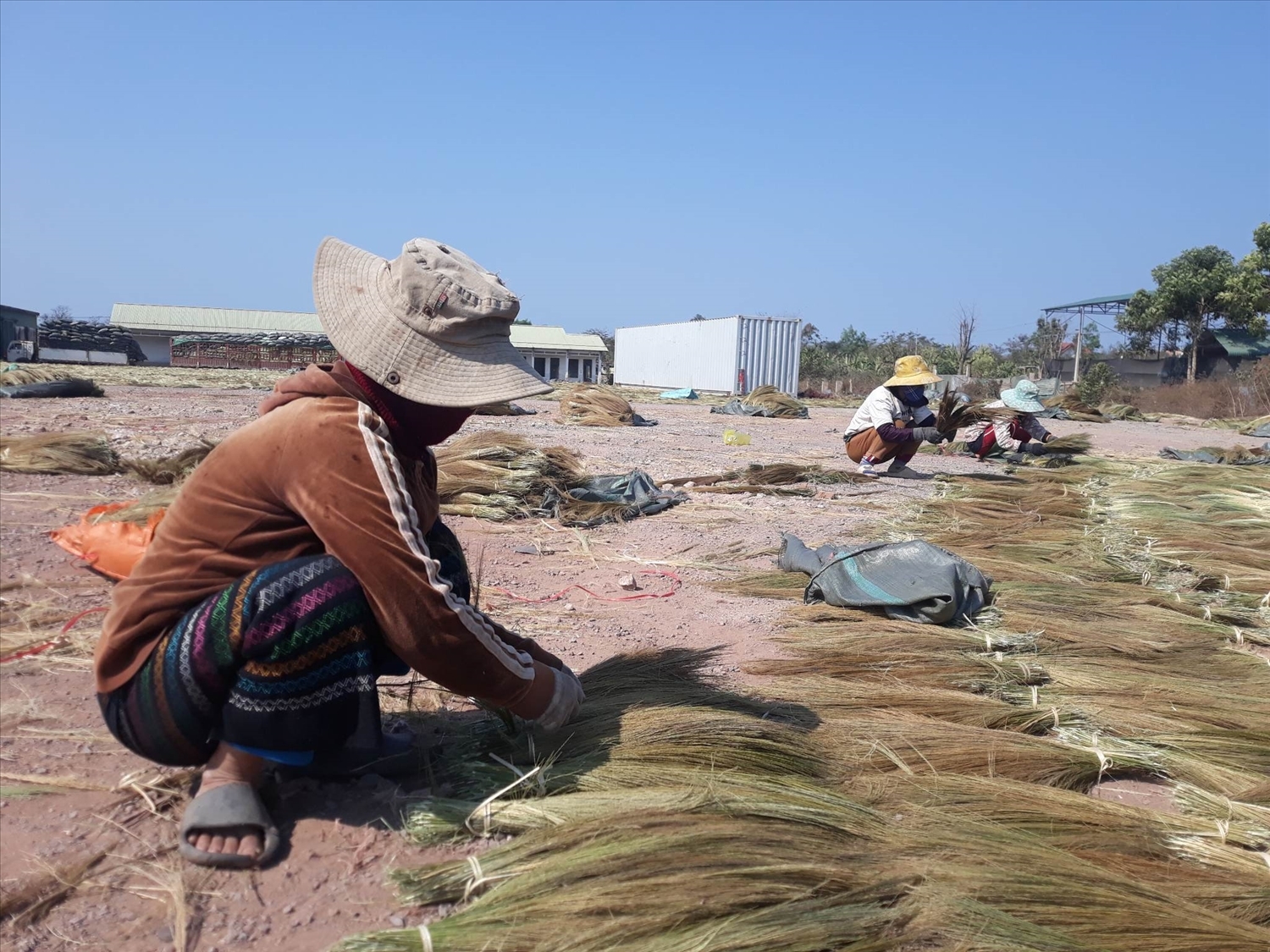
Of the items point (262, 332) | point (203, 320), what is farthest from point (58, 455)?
point (203, 320)

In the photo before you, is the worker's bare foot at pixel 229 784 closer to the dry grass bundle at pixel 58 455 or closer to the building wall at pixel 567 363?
the dry grass bundle at pixel 58 455

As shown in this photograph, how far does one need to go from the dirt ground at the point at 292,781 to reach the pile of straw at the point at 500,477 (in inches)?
7.8

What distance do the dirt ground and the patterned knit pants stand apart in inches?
7.7

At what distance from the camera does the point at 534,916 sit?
4.92ft

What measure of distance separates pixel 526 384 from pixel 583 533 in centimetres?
325

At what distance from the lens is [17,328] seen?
3225cm

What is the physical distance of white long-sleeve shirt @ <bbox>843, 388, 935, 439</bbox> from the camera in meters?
7.64

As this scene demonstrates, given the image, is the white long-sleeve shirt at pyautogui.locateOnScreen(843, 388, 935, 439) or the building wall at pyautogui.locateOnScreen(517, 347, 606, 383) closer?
the white long-sleeve shirt at pyautogui.locateOnScreen(843, 388, 935, 439)

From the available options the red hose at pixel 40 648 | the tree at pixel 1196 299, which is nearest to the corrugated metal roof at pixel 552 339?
the tree at pixel 1196 299

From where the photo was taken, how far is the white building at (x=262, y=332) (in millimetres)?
38562

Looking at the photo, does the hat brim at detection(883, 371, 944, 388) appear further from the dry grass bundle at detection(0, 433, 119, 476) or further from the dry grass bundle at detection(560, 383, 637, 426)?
the dry grass bundle at detection(0, 433, 119, 476)

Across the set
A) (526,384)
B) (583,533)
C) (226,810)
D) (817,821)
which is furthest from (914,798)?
(583,533)

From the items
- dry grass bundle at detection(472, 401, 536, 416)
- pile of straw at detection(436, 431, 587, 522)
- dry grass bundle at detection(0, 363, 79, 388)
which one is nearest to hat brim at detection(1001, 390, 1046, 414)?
pile of straw at detection(436, 431, 587, 522)

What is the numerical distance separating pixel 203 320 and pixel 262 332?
3.81 meters
